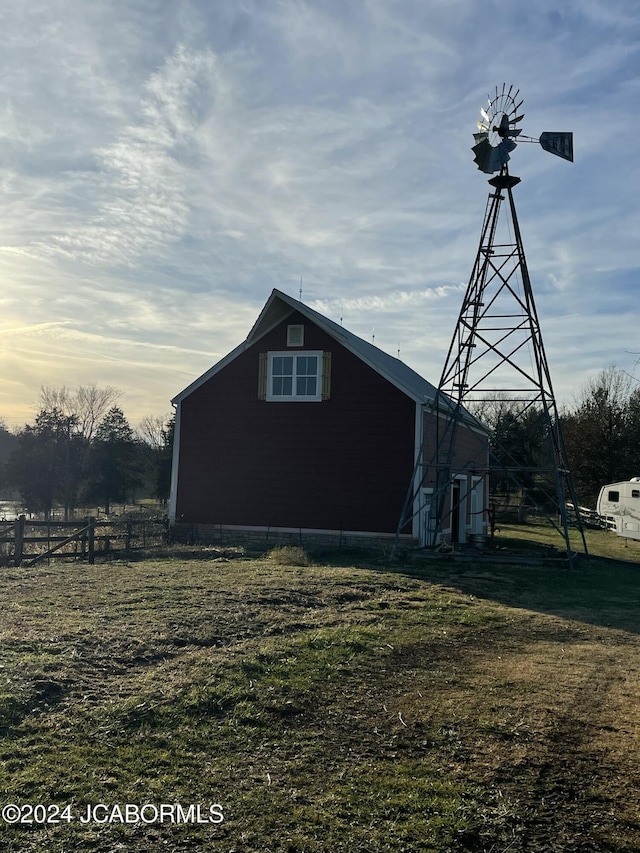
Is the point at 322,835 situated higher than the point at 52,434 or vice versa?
the point at 52,434

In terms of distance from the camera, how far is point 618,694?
8.04m

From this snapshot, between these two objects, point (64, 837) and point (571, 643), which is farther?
point (571, 643)

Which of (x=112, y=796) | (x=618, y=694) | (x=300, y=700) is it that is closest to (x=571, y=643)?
(x=618, y=694)

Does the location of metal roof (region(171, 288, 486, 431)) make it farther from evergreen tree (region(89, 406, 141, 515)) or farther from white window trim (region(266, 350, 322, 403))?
evergreen tree (region(89, 406, 141, 515))

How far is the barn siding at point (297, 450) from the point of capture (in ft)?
77.5

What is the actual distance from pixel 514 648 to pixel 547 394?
12.1m

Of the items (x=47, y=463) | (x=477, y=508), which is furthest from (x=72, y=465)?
(x=477, y=508)

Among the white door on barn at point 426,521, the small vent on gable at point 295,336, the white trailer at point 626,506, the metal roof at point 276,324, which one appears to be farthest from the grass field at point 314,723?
the white trailer at point 626,506

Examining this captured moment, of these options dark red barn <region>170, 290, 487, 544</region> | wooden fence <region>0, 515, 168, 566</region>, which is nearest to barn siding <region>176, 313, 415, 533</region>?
dark red barn <region>170, 290, 487, 544</region>

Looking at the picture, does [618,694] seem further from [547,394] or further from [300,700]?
[547,394]

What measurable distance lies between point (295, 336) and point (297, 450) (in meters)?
3.81

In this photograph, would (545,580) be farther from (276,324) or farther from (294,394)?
(276,324)

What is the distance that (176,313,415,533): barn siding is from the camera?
23609 mm

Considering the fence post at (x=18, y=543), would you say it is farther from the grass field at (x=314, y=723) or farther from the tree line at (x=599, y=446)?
the tree line at (x=599, y=446)
